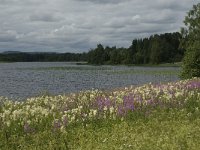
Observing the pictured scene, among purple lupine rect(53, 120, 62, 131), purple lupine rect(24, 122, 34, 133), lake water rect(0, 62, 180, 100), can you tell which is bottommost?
lake water rect(0, 62, 180, 100)

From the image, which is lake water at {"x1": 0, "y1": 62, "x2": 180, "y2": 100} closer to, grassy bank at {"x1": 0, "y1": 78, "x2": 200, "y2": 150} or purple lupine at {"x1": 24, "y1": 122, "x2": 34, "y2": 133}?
grassy bank at {"x1": 0, "y1": 78, "x2": 200, "y2": 150}

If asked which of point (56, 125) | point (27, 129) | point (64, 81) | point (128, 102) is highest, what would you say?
point (128, 102)

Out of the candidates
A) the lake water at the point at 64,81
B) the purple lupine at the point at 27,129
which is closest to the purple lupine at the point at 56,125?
the purple lupine at the point at 27,129

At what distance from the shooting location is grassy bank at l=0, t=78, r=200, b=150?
474 inches

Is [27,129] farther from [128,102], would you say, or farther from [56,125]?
[128,102]

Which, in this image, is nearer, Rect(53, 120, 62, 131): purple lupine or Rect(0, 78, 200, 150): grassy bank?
Rect(0, 78, 200, 150): grassy bank

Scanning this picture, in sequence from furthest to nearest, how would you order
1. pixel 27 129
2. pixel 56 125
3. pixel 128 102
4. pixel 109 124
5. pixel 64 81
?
pixel 64 81
pixel 128 102
pixel 109 124
pixel 27 129
pixel 56 125

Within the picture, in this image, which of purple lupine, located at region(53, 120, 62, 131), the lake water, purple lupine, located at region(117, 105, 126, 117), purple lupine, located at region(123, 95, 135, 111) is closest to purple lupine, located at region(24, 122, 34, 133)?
purple lupine, located at region(53, 120, 62, 131)

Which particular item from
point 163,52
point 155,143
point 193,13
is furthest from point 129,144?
point 163,52

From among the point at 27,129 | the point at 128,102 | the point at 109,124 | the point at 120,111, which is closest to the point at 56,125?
the point at 27,129

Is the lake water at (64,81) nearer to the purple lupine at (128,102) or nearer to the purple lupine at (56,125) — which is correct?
the purple lupine at (128,102)

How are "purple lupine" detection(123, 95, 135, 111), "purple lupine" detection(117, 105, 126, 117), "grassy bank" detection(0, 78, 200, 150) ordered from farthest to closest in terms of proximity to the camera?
"purple lupine" detection(123, 95, 135, 111), "purple lupine" detection(117, 105, 126, 117), "grassy bank" detection(0, 78, 200, 150)

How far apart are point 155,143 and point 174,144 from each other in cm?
56

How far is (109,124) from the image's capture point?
1512 centimetres
